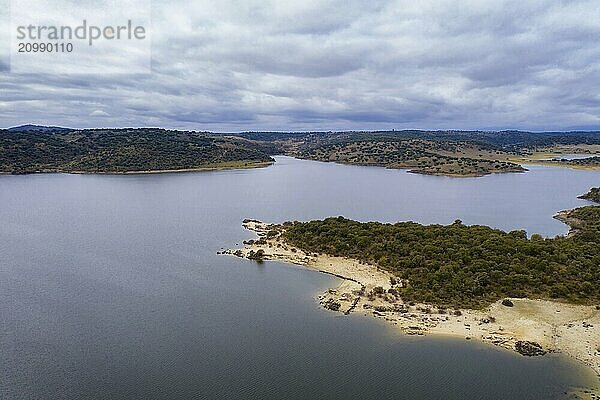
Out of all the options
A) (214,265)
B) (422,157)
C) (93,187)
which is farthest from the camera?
(422,157)

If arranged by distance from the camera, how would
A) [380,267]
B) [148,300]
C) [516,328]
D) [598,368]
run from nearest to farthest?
[598,368] < [516,328] < [148,300] < [380,267]

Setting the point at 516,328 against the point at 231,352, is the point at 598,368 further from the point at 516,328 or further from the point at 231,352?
the point at 231,352

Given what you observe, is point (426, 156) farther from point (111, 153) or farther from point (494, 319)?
point (494, 319)

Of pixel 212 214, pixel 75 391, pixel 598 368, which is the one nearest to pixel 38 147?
pixel 212 214

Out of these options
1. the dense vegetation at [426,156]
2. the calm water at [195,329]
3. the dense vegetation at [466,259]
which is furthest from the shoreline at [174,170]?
the dense vegetation at [466,259]

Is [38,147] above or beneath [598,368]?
above

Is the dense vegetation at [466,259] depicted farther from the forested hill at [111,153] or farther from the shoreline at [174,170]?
the forested hill at [111,153]

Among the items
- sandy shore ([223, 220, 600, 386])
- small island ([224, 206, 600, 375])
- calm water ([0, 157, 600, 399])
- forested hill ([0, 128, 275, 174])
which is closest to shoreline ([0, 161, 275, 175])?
forested hill ([0, 128, 275, 174])
